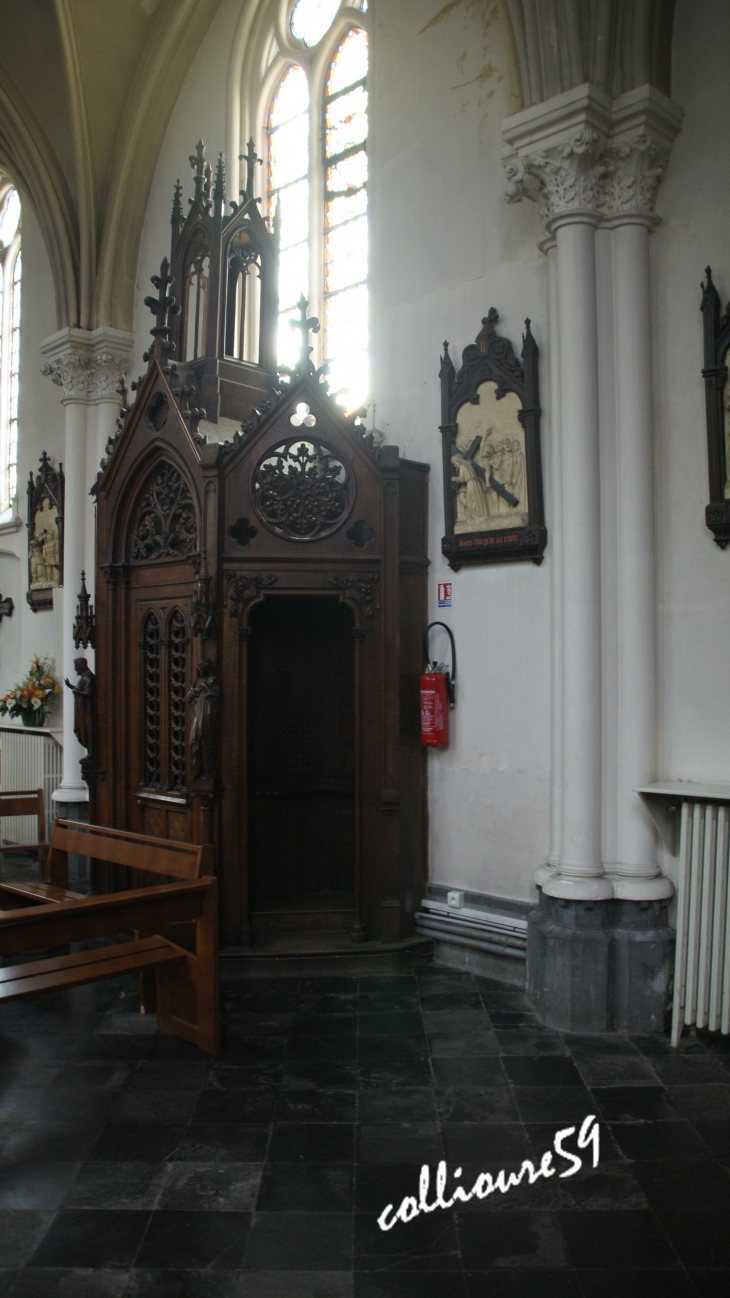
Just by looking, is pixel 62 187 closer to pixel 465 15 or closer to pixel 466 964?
pixel 465 15

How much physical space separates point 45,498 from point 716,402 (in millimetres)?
6571

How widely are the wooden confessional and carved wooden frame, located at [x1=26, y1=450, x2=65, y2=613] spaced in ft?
8.80

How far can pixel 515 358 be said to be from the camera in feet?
18.0

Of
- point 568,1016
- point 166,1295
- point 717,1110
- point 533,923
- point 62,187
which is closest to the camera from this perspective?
point 166,1295

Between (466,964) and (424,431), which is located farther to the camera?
(424,431)

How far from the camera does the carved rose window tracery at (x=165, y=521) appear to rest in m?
5.95

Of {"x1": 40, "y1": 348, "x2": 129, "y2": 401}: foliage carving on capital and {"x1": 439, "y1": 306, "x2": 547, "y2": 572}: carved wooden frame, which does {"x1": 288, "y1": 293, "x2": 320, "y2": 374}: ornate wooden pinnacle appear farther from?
{"x1": 40, "y1": 348, "x2": 129, "y2": 401}: foliage carving on capital

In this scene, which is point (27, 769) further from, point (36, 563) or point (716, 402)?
point (716, 402)

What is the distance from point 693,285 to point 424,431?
5.96 feet

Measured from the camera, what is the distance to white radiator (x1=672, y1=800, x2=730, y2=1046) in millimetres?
4336

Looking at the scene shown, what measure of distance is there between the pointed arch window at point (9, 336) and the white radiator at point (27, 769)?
287cm

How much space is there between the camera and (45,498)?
9234 millimetres

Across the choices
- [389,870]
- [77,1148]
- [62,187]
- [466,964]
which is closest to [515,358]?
[389,870]

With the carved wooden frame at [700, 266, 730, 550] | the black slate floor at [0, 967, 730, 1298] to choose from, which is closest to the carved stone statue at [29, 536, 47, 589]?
the black slate floor at [0, 967, 730, 1298]
